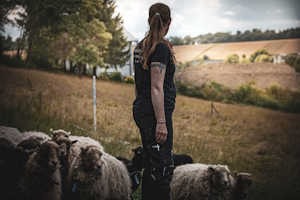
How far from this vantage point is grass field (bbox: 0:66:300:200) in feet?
23.0

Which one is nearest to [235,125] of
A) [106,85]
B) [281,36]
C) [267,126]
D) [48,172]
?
[267,126]

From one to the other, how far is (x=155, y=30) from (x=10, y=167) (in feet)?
8.41

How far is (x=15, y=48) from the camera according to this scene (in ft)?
33.9

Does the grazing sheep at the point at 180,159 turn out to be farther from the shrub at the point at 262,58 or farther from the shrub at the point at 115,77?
the shrub at the point at 262,58

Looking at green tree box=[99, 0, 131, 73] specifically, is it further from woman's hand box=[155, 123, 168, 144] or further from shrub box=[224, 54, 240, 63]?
woman's hand box=[155, 123, 168, 144]

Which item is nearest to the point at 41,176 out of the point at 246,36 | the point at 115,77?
the point at 115,77

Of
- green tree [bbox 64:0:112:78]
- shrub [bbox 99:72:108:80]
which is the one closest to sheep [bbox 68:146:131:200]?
green tree [bbox 64:0:112:78]

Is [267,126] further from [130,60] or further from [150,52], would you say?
[150,52]

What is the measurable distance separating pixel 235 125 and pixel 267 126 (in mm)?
2014

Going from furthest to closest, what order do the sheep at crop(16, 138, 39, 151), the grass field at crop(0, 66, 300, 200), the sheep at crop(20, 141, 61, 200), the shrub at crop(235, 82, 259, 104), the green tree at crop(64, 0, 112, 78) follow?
the shrub at crop(235, 82, 259, 104)
the green tree at crop(64, 0, 112, 78)
the grass field at crop(0, 66, 300, 200)
the sheep at crop(16, 138, 39, 151)
the sheep at crop(20, 141, 61, 200)

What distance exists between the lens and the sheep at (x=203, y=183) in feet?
13.5

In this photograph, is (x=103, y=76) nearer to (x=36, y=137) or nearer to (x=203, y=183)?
(x=36, y=137)

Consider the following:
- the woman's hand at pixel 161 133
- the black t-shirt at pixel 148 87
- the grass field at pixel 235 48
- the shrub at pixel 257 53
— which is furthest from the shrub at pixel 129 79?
the woman's hand at pixel 161 133

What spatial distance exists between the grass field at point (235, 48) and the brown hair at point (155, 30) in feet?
52.6
